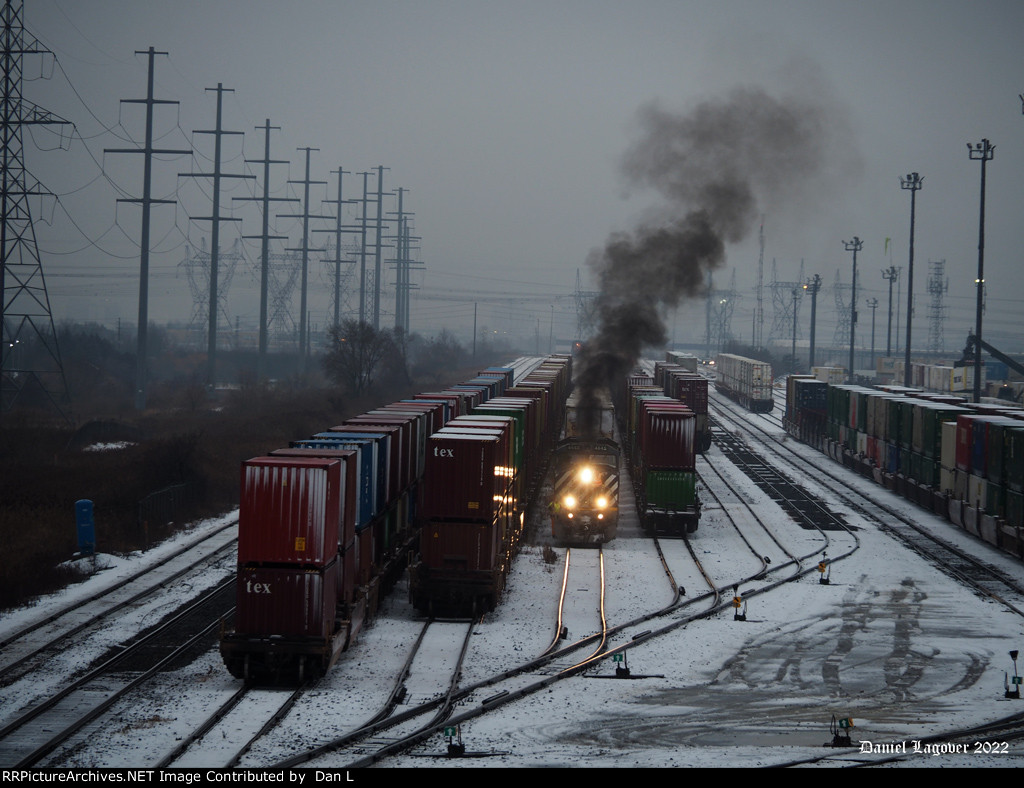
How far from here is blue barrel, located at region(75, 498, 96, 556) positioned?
28.0 m

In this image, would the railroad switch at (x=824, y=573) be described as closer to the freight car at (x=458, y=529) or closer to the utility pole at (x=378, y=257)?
the freight car at (x=458, y=529)

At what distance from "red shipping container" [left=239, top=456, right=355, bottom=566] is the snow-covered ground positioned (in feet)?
7.83

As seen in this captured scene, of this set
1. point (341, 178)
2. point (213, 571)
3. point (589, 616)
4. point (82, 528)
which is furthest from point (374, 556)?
point (341, 178)

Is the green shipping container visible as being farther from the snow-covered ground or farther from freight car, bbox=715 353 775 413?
freight car, bbox=715 353 775 413

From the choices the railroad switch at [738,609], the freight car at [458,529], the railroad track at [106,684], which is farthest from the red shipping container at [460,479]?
the railroad switch at [738,609]

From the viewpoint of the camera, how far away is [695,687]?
A: 17.7 meters

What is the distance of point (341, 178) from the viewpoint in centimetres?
10144

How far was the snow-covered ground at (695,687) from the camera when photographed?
14367 mm

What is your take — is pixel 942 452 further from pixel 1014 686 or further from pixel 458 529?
pixel 458 529

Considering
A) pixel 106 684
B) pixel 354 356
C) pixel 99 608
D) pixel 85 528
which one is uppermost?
pixel 354 356

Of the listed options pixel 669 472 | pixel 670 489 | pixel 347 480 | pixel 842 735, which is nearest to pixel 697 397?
pixel 670 489

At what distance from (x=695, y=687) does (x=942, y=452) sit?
77.1ft

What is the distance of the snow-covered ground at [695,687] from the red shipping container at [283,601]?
1126mm

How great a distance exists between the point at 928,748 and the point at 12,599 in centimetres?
1971
